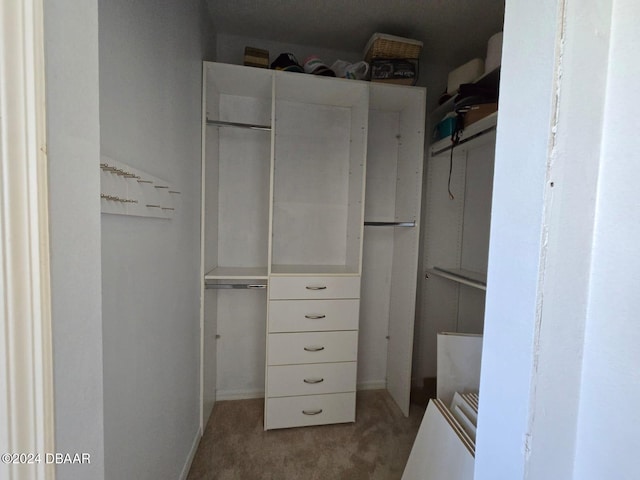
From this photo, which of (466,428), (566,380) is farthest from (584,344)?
(466,428)

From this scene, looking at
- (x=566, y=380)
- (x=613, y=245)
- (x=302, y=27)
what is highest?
(x=302, y=27)

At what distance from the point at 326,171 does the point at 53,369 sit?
1948mm

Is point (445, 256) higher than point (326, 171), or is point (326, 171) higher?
point (326, 171)

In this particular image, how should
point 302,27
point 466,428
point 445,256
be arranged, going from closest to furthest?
point 466,428
point 302,27
point 445,256

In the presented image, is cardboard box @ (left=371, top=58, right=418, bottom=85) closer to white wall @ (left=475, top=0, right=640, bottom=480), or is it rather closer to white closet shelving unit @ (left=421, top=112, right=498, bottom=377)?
white closet shelving unit @ (left=421, top=112, right=498, bottom=377)

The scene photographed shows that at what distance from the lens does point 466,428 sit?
1000 millimetres

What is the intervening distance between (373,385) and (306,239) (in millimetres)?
1388

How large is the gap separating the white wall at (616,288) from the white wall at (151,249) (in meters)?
1.14

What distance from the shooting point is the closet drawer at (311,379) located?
1765 mm

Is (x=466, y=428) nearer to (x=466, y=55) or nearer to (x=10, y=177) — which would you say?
(x=10, y=177)

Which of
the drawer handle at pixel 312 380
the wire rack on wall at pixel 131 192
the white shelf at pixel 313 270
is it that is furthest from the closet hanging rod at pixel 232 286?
the wire rack on wall at pixel 131 192

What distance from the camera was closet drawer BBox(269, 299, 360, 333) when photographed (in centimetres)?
175

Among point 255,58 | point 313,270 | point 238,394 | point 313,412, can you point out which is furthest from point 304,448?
point 255,58

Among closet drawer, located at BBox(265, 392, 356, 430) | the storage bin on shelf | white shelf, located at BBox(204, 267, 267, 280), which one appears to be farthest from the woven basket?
closet drawer, located at BBox(265, 392, 356, 430)
